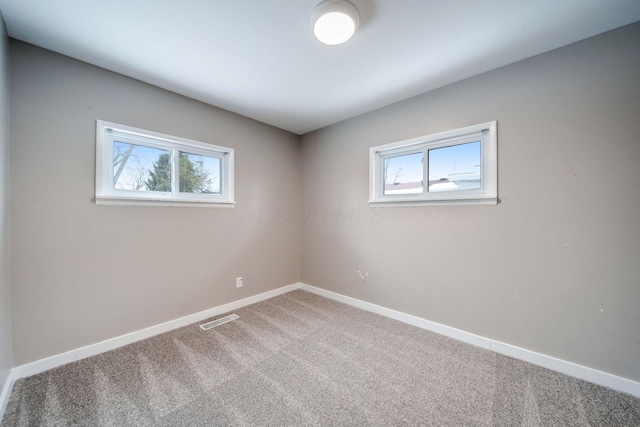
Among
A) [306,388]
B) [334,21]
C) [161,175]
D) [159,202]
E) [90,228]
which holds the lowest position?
[306,388]

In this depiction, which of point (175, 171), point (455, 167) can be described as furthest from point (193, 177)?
point (455, 167)

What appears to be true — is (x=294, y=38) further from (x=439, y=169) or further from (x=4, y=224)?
(x=4, y=224)

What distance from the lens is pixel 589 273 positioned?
169 cm

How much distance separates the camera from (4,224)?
5.11 ft

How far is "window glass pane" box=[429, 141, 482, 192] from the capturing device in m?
2.23

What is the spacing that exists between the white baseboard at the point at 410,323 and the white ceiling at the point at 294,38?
2329 millimetres

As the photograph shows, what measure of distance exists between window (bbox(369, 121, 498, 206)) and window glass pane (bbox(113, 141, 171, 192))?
7.41 ft

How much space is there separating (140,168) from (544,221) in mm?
3517

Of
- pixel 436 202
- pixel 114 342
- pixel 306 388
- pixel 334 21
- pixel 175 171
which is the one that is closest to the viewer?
pixel 334 21

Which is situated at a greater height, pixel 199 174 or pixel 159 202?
pixel 199 174

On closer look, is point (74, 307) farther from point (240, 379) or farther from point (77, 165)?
point (240, 379)

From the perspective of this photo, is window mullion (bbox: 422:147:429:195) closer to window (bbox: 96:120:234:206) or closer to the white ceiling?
the white ceiling

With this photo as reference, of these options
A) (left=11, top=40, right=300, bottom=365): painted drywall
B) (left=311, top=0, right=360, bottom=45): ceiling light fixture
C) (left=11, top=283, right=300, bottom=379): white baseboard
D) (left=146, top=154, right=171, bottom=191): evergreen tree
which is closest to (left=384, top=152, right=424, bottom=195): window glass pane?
(left=311, top=0, right=360, bottom=45): ceiling light fixture

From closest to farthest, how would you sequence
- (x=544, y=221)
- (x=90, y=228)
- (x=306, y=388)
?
(x=306, y=388)
(x=544, y=221)
(x=90, y=228)
